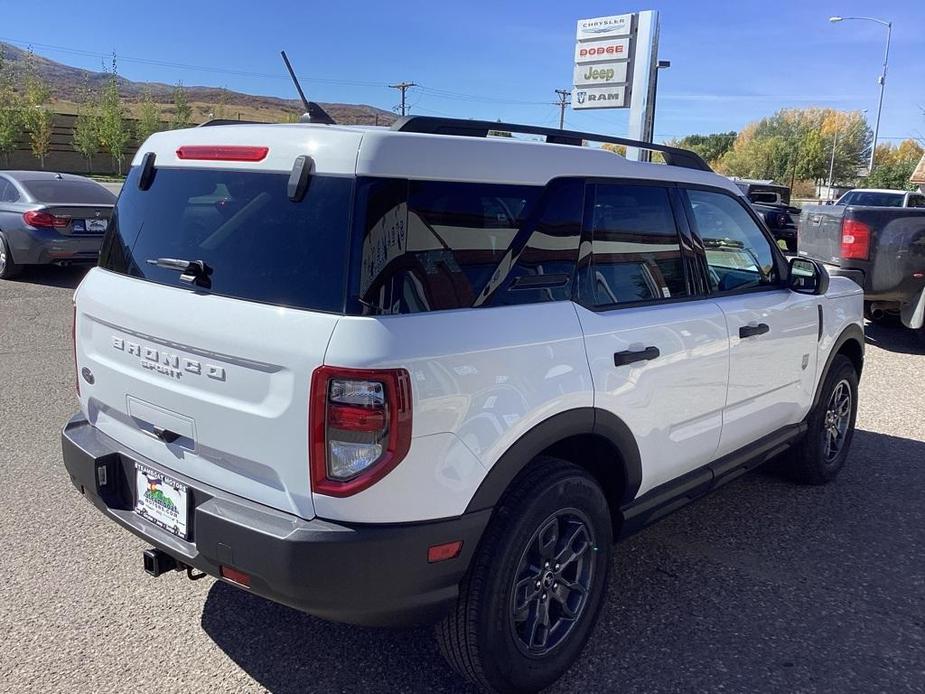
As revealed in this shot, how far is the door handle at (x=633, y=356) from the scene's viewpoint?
277cm

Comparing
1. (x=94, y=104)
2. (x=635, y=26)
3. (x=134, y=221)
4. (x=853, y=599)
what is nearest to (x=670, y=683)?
(x=853, y=599)

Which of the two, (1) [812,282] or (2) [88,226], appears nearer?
(1) [812,282]

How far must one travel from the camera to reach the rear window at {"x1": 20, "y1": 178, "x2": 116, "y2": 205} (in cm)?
1061

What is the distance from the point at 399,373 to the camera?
6.81 feet

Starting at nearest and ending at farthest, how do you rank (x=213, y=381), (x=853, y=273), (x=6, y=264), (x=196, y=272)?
(x=213, y=381) → (x=196, y=272) → (x=853, y=273) → (x=6, y=264)

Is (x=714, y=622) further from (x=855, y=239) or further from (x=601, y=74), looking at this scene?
(x=601, y=74)

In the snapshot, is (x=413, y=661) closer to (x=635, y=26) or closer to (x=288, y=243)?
(x=288, y=243)

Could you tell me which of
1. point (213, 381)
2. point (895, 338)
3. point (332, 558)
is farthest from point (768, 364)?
point (895, 338)

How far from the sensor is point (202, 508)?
2.33 metres

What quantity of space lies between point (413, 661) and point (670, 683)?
0.94m

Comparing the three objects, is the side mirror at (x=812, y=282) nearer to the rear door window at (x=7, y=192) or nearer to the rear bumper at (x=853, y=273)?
the rear bumper at (x=853, y=273)

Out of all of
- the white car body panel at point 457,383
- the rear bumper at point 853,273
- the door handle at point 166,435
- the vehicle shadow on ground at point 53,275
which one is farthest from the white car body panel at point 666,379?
the vehicle shadow on ground at point 53,275

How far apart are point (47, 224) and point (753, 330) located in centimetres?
979

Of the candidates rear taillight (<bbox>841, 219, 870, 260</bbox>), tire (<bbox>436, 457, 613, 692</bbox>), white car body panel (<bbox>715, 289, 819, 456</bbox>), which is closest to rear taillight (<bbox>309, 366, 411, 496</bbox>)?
tire (<bbox>436, 457, 613, 692</bbox>)
